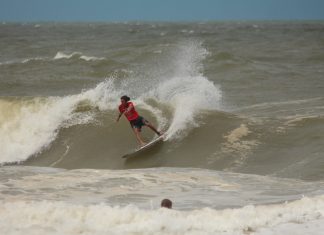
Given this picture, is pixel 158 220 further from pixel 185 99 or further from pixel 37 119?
pixel 37 119

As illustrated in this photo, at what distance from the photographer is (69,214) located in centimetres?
592

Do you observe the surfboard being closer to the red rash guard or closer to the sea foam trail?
the red rash guard

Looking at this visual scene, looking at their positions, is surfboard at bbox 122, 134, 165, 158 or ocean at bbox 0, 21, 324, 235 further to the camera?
surfboard at bbox 122, 134, 165, 158

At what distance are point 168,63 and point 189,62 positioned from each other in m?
4.98

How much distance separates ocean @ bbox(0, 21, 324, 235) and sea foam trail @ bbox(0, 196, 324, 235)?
0.04 ft

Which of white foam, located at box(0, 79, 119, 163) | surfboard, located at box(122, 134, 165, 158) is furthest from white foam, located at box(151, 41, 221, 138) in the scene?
white foam, located at box(0, 79, 119, 163)

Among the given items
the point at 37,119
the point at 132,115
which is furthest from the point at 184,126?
the point at 37,119

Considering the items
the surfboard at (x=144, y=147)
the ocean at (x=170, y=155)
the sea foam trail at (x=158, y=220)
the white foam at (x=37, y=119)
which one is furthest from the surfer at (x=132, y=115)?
the sea foam trail at (x=158, y=220)

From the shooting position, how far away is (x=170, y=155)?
39.7ft

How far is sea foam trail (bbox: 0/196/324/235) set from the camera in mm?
5488

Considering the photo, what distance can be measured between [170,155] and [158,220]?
21.2 feet

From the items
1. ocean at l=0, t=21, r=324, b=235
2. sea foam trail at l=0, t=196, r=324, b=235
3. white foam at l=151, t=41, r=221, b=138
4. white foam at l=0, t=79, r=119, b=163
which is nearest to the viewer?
sea foam trail at l=0, t=196, r=324, b=235

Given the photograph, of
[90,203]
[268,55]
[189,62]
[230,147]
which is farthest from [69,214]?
[268,55]

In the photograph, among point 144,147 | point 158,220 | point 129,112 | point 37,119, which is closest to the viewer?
point 158,220
